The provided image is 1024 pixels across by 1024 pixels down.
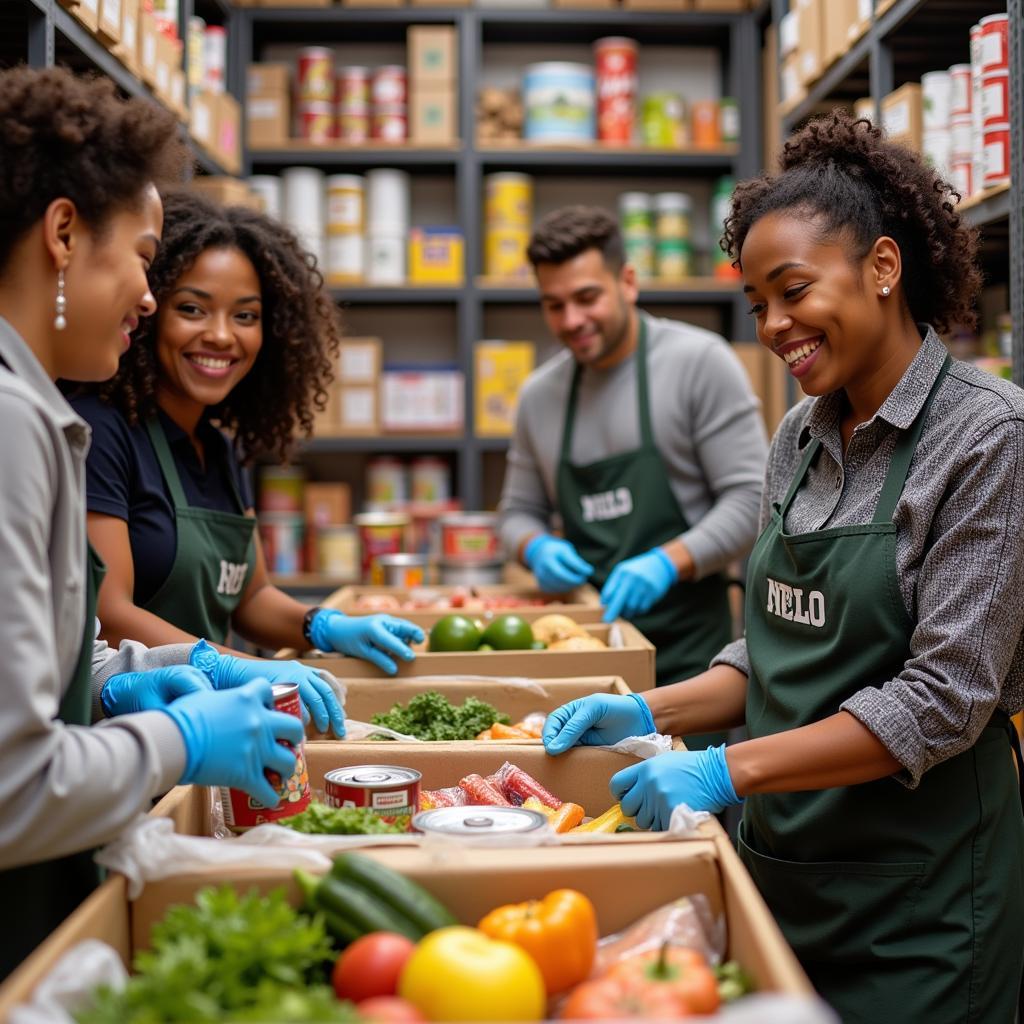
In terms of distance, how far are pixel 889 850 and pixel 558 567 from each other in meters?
1.65

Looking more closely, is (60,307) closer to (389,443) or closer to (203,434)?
(203,434)

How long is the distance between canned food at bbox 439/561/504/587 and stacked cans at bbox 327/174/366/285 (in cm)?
155

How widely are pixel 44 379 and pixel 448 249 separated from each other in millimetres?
3799

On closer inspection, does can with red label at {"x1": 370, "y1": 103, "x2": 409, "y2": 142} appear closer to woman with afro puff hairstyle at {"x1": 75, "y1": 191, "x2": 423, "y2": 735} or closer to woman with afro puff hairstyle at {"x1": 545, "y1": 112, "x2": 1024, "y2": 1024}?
woman with afro puff hairstyle at {"x1": 75, "y1": 191, "x2": 423, "y2": 735}

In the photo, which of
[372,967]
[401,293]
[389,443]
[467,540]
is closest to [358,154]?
[401,293]

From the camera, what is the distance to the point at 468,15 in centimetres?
487

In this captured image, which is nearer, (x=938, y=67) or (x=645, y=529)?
(x=645, y=529)

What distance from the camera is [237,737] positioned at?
1.30 meters

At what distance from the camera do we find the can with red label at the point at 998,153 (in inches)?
97.5

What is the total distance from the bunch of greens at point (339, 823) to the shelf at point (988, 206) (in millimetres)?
1921

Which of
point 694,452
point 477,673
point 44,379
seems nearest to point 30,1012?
point 44,379

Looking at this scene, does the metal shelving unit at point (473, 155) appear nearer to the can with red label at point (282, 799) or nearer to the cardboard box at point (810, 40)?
the cardboard box at point (810, 40)

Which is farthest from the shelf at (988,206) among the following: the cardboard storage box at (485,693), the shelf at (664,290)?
the shelf at (664,290)

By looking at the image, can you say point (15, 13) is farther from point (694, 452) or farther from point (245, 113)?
point (245, 113)
